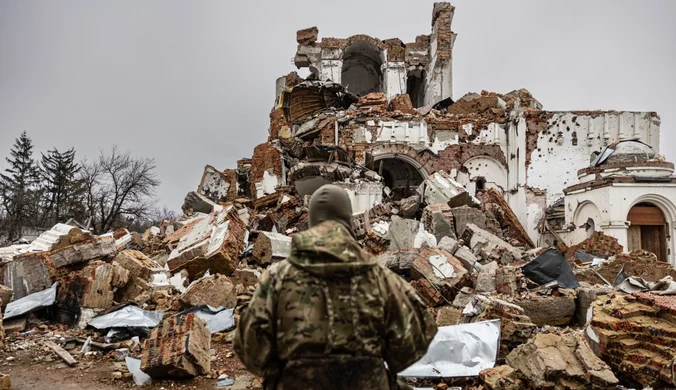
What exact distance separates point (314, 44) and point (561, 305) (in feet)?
75.7

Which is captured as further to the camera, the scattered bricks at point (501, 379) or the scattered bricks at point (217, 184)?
the scattered bricks at point (217, 184)

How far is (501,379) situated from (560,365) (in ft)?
1.77

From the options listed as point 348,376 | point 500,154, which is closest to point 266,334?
point 348,376

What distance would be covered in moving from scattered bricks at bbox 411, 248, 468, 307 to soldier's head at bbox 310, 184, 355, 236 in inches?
203

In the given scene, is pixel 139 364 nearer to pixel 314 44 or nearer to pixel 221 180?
pixel 221 180

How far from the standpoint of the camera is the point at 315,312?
1726 millimetres

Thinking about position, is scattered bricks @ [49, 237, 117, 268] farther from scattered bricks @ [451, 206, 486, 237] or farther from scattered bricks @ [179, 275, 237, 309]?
scattered bricks @ [451, 206, 486, 237]

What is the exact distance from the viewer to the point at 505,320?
15.7 ft

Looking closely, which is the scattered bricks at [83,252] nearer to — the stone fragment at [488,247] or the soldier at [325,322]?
the soldier at [325,322]

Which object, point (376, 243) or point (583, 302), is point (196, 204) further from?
point (583, 302)

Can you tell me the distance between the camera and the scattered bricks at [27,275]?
23.9 feet

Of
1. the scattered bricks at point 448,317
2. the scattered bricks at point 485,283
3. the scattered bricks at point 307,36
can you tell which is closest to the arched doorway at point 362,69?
the scattered bricks at point 307,36

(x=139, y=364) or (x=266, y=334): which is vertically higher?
(x=266, y=334)

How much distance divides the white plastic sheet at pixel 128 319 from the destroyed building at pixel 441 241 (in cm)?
3
